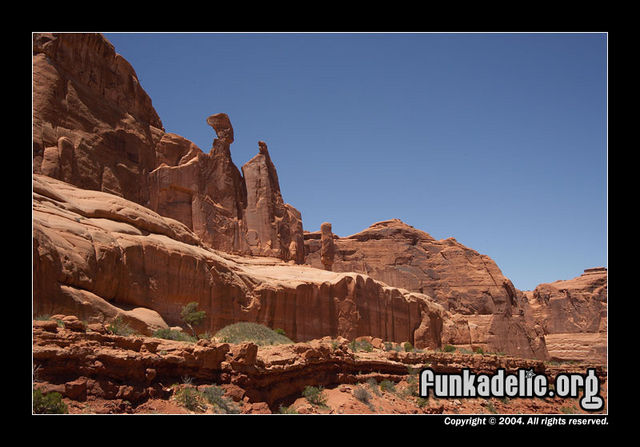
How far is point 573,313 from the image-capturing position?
98.0 meters

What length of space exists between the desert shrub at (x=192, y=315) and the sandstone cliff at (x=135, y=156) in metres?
12.3

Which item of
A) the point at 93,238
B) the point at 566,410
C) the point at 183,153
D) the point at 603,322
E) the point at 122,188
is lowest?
the point at 603,322

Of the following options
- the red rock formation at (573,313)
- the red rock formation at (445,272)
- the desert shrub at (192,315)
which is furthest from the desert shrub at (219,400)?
the red rock formation at (573,313)

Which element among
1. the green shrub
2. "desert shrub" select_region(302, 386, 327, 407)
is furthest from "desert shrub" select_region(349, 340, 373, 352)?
the green shrub

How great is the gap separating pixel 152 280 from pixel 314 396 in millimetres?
9577

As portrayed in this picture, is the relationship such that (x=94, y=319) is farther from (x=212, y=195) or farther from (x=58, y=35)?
(x=212, y=195)

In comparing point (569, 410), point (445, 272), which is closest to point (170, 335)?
point (569, 410)

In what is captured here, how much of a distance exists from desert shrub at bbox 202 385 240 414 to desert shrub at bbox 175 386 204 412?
228mm

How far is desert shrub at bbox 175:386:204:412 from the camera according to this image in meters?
12.1

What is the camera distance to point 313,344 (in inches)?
733

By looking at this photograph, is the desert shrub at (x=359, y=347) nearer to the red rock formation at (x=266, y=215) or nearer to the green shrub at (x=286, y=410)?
the green shrub at (x=286, y=410)

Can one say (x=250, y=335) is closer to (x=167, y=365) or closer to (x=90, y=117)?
(x=167, y=365)
